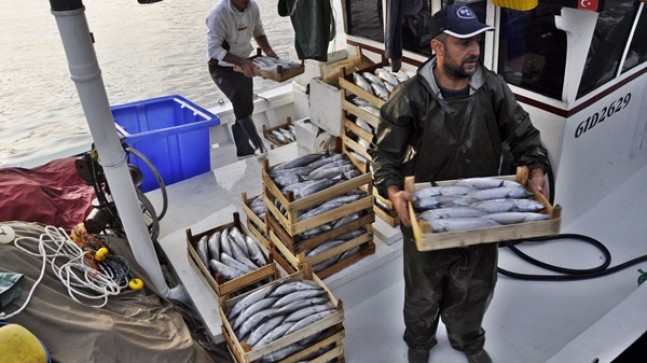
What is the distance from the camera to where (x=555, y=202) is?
→ 188 inches

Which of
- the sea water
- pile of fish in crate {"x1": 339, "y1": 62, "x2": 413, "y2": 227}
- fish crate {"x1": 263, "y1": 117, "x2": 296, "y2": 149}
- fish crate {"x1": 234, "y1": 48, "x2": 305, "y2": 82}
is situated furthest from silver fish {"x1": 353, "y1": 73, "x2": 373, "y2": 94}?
the sea water

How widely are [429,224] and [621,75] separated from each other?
3.23 m

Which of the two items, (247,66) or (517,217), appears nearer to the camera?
(517,217)

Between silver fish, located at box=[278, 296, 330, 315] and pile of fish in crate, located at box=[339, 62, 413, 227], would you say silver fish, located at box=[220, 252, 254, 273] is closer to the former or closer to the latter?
silver fish, located at box=[278, 296, 330, 315]

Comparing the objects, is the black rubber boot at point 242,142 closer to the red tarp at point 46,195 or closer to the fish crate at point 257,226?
the red tarp at point 46,195

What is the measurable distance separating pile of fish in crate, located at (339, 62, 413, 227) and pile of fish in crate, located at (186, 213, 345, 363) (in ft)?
3.99

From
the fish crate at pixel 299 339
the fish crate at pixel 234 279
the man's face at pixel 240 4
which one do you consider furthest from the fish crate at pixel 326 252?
the man's face at pixel 240 4

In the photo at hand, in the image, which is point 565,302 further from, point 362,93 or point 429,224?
point 362,93

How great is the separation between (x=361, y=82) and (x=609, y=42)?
2234 millimetres

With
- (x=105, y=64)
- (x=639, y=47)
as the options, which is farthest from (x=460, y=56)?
(x=105, y=64)

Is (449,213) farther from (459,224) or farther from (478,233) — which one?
(478,233)

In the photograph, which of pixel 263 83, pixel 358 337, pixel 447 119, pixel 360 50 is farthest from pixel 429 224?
pixel 263 83

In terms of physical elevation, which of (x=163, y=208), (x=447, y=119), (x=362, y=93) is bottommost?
(x=163, y=208)

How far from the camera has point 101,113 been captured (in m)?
3.35
